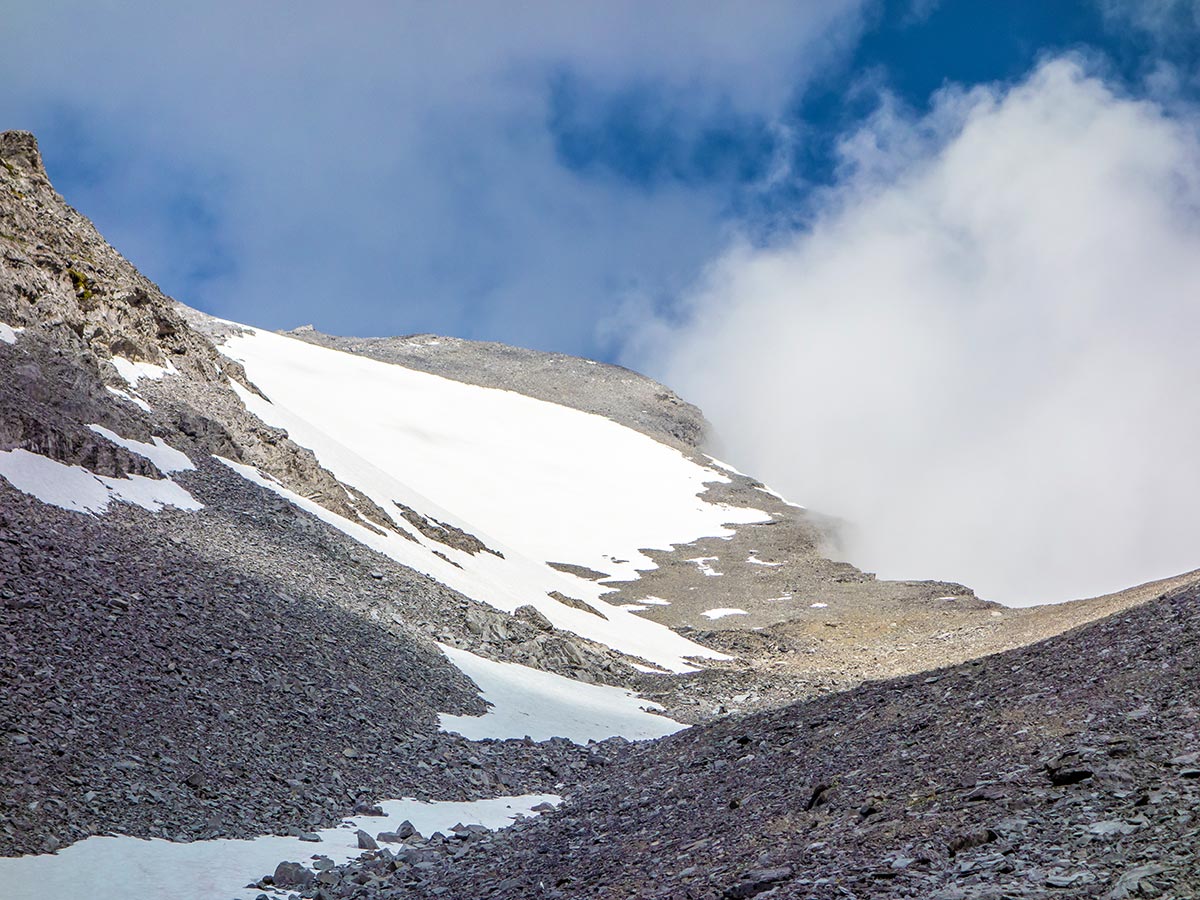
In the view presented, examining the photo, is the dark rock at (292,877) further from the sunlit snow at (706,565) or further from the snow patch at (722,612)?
the sunlit snow at (706,565)

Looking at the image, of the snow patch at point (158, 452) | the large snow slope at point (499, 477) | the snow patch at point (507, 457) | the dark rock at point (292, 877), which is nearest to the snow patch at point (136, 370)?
the snow patch at point (158, 452)

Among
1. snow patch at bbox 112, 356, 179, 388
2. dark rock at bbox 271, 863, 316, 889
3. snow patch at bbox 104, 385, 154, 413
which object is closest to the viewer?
dark rock at bbox 271, 863, 316, 889

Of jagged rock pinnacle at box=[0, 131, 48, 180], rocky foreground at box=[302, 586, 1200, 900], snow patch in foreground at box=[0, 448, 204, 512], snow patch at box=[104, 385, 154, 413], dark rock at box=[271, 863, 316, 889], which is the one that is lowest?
dark rock at box=[271, 863, 316, 889]

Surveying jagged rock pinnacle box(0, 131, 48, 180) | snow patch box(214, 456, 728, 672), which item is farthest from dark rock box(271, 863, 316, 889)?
jagged rock pinnacle box(0, 131, 48, 180)

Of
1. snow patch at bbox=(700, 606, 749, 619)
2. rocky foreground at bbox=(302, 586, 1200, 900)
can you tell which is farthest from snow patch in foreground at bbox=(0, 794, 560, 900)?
snow patch at bbox=(700, 606, 749, 619)

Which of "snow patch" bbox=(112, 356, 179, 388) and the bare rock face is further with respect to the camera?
"snow patch" bbox=(112, 356, 179, 388)

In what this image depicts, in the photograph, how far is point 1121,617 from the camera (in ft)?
48.4

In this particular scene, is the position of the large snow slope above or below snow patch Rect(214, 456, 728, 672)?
above

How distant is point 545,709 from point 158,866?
14.6 m

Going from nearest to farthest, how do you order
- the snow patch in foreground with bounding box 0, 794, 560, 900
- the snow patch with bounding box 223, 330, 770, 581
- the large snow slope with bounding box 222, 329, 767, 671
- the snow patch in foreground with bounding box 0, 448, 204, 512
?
the snow patch in foreground with bounding box 0, 794, 560, 900, the snow patch in foreground with bounding box 0, 448, 204, 512, the large snow slope with bounding box 222, 329, 767, 671, the snow patch with bounding box 223, 330, 770, 581

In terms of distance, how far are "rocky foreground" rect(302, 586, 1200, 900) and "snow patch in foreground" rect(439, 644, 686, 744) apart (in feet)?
20.2

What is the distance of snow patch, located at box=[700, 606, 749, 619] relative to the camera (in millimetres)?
53519

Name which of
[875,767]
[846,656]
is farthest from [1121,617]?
[846,656]

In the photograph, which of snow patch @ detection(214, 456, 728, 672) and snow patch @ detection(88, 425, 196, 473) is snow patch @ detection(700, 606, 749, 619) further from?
snow patch @ detection(88, 425, 196, 473)
